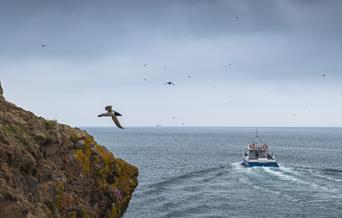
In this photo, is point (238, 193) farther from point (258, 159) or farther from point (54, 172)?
point (54, 172)

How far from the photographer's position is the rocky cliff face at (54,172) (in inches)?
562

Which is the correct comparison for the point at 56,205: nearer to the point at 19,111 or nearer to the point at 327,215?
the point at 19,111

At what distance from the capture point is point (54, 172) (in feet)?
56.9

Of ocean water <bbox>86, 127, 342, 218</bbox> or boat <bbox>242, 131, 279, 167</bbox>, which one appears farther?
boat <bbox>242, 131, 279, 167</bbox>

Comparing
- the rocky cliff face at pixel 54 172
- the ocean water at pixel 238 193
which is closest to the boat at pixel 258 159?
the ocean water at pixel 238 193

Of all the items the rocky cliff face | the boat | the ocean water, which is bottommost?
the ocean water

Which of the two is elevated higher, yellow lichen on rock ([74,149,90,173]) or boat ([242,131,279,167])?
yellow lichen on rock ([74,149,90,173])

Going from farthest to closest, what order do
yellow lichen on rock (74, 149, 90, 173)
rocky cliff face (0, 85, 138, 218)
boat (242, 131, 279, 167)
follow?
boat (242, 131, 279, 167), yellow lichen on rock (74, 149, 90, 173), rocky cliff face (0, 85, 138, 218)

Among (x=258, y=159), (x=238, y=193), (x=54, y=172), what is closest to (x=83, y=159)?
(x=54, y=172)

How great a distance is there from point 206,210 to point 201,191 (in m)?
11.8

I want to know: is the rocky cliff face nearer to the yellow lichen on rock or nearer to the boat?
the yellow lichen on rock

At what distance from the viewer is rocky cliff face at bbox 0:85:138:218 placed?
14.3 metres

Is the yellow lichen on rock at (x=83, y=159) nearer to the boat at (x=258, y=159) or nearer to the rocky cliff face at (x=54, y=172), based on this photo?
the rocky cliff face at (x=54, y=172)

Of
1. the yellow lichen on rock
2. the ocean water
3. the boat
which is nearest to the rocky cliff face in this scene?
Result: the yellow lichen on rock
